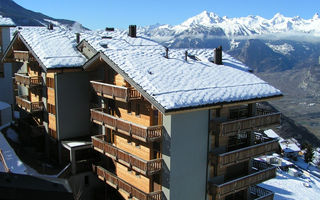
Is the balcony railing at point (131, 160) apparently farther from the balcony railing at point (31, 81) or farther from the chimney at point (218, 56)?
the chimney at point (218, 56)

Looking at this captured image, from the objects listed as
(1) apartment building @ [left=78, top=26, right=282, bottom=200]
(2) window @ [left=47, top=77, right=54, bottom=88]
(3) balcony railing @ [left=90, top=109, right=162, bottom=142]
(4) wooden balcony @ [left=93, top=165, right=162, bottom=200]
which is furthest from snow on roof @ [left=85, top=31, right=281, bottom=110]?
(4) wooden balcony @ [left=93, top=165, right=162, bottom=200]

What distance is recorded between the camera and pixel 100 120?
24.4m

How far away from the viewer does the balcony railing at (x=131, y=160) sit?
793 inches

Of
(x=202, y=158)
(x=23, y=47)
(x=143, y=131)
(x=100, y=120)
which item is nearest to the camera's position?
(x=143, y=131)

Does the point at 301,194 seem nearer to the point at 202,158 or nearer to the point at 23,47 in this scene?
the point at 202,158

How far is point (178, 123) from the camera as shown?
20.1m

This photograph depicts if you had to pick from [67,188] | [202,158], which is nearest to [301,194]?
[202,158]

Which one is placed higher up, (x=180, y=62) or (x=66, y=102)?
(x=180, y=62)

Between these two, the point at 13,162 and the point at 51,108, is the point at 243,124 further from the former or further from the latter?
the point at 13,162

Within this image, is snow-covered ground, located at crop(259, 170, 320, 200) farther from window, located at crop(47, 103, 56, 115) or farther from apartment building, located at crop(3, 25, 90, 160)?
window, located at crop(47, 103, 56, 115)

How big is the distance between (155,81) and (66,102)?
34.0ft

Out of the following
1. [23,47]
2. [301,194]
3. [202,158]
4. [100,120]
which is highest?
[23,47]

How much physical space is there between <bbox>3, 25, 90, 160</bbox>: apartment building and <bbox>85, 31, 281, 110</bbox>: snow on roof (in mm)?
2745

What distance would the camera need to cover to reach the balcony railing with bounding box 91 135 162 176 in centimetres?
2014
